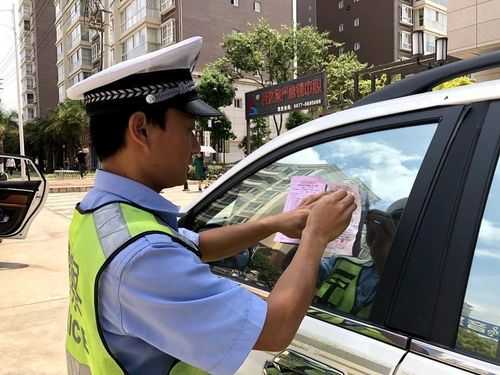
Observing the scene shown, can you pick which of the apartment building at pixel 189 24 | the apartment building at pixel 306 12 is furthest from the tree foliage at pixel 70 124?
the apartment building at pixel 306 12

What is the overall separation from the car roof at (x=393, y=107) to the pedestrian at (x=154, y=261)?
0.35 metres

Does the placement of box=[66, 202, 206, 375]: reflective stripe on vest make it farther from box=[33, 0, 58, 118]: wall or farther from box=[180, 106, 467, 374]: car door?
box=[33, 0, 58, 118]: wall

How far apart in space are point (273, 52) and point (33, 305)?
24614 millimetres

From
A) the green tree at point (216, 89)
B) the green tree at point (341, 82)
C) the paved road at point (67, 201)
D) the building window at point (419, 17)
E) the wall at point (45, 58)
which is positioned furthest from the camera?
the wall at point (45, 58)

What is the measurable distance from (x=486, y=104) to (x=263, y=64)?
27288 mm

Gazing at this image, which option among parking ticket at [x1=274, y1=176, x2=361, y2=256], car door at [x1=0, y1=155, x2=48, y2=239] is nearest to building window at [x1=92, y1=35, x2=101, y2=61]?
car door at [x1=0, y1=155, x2=48, y2=239]

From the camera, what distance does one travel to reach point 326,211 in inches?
43.4

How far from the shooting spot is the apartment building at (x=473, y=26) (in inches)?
498

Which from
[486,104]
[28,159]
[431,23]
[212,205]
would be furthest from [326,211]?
[431,23]

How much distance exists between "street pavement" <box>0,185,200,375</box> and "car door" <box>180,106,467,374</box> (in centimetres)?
83

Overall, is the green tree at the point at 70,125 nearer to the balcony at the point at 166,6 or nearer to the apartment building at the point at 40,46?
the balcony at the point at 166,6

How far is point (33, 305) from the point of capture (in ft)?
15.2

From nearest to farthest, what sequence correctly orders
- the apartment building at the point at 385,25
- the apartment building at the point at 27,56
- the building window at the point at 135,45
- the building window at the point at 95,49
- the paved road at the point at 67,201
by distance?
the paved road at the point at 67,201, the building window at the point at 135,45, the apartment building at the point at 385,25, the building window at the point at 95,49, the apartment building at the point at 27,56

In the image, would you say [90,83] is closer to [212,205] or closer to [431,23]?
[212,205]
